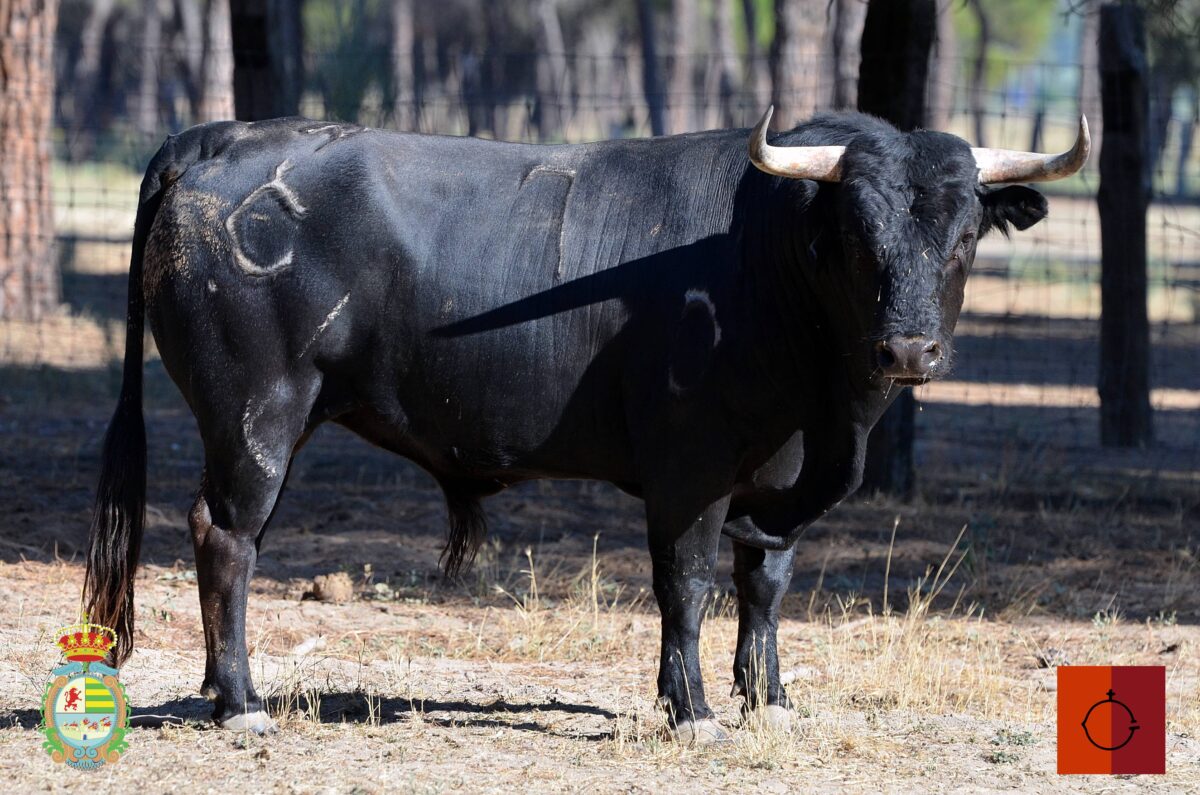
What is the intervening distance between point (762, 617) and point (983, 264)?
22834 mm

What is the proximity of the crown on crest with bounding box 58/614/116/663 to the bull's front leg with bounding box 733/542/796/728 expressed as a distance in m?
2.34

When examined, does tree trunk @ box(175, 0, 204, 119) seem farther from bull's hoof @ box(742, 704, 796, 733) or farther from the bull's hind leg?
bull's hoof @ box(742, 704, 796, 733)

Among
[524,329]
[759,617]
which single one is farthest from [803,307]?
[759,617]

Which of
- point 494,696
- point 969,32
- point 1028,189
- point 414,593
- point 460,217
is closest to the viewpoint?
point 1028,189

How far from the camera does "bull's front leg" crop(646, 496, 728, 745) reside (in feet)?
16.8

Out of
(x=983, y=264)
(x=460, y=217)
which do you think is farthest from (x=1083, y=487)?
(x=983, y=264)

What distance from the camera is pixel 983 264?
27.2m

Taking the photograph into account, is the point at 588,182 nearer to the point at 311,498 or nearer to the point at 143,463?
the point at 143,463

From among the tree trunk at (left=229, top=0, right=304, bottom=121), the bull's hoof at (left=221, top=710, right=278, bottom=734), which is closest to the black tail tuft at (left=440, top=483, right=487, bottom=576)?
the bull's hoof at (left=221, top=710, right=278, bottom=734)

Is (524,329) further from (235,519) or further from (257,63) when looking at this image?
(257,63)

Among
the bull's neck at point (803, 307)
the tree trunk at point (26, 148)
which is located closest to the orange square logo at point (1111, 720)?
the bull's neck at point (803, 307)

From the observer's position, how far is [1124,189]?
10.6m

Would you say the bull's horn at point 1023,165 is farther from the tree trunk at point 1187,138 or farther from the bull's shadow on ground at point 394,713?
the tree trunk at point 1187,138

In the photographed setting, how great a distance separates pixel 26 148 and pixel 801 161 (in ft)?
40.0
